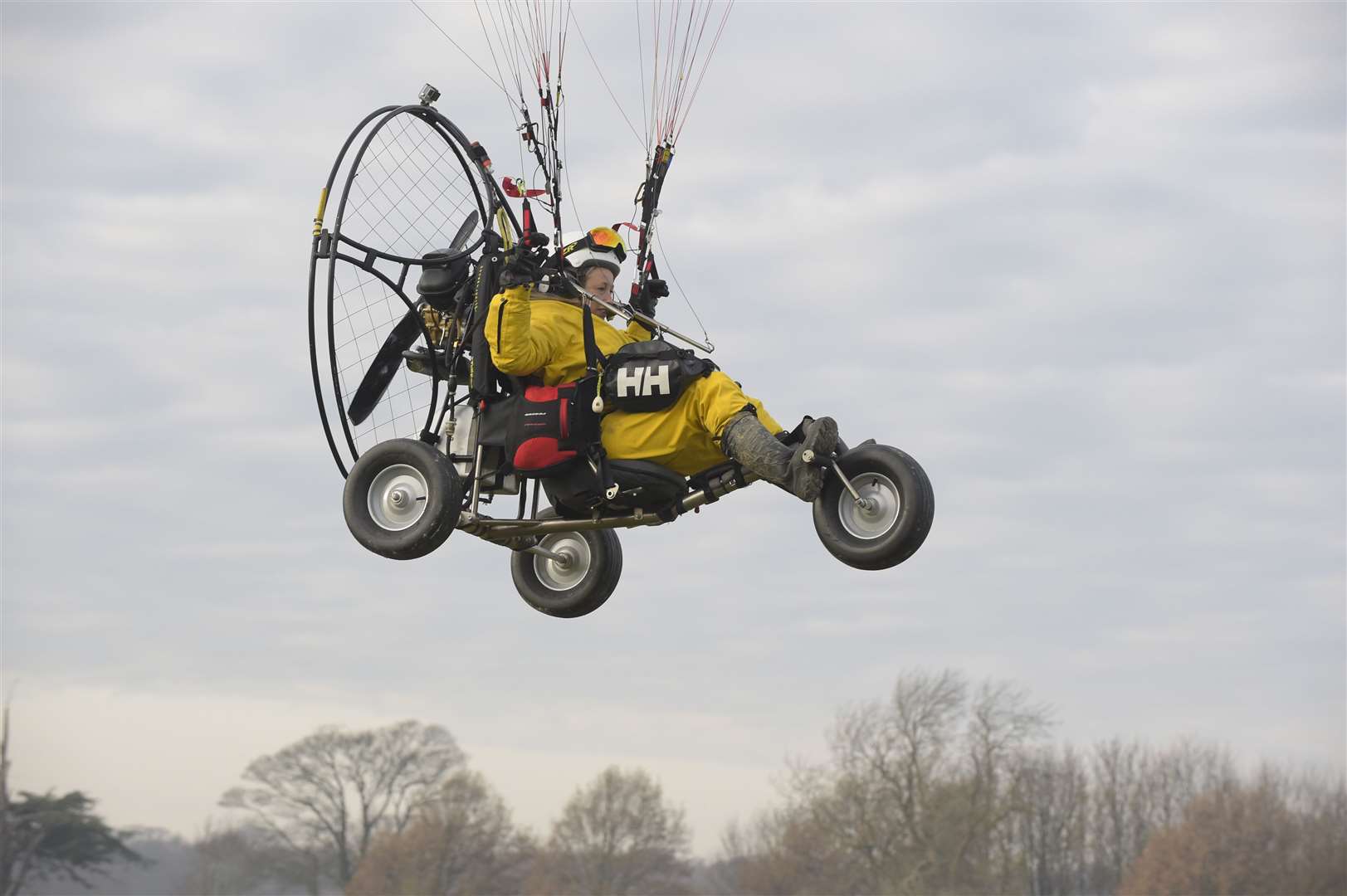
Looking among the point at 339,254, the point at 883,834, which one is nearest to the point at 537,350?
the point at 339,254

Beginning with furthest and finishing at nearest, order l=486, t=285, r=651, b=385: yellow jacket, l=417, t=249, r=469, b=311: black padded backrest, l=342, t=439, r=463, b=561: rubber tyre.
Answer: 1. l=417, t=249, r=469, b=311: black padded backrest
2. l=342, t=439, r=463, b=561: rubber tyre
3. l=486, t=285, r=651, b=385: yellow jacket

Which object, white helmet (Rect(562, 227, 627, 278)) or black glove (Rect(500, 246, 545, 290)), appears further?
white helmet (Rect(562, 227, 627, 278))

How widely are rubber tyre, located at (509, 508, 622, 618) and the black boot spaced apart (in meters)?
2.07

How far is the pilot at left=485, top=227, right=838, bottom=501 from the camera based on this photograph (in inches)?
307

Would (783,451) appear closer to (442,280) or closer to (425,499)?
(425,499)

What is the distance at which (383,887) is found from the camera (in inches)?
2003

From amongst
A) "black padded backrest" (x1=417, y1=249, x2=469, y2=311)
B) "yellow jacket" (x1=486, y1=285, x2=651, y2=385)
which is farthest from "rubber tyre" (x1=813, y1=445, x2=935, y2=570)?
"black padded backrest" (x1=417, y1=249, x2=469, y2=311)

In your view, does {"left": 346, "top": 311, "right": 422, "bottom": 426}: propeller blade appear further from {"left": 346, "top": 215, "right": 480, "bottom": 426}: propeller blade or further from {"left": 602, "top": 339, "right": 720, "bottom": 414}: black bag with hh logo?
{"left": 602, "top": 339, "right": 720, "bottom": 414}: black bag with hh logo

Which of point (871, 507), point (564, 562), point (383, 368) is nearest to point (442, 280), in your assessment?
point (383, 368)

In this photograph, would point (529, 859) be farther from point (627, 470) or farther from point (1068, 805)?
point (627, 470)

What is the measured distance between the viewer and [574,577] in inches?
390

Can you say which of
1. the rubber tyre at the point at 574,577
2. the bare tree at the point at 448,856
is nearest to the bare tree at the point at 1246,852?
the bare tree at the point at 448,856

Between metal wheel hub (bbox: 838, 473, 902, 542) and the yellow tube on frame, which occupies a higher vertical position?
the yellow tube on frame

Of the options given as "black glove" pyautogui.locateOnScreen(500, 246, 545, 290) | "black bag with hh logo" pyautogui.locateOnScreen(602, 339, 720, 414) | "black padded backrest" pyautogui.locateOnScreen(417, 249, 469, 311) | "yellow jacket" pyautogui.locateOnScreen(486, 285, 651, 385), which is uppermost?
"black padded backrest" pyautogui.locateOnScreen(417, 249, 469, 311)
